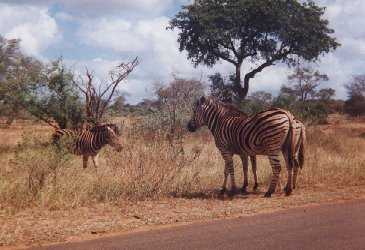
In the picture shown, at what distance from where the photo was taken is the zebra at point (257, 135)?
35.6 ft

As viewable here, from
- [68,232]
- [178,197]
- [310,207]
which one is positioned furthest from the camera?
[178,197]

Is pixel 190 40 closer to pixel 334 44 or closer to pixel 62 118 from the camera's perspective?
pixel 334 44

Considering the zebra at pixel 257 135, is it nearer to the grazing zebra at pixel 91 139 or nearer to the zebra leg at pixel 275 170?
the zebra leg at pixel 275 170

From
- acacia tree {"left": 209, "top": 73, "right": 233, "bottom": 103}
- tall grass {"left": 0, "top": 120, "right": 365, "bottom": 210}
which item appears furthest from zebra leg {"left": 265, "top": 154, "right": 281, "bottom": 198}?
acacia tree {"left": 209, "top": 73, "right": 233, "bottom": 103}

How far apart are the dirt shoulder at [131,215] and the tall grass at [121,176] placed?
0.36m

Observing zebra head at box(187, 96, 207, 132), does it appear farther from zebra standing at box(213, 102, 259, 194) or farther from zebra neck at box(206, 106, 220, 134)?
zebra standing at box(213, 102, 259, 194)

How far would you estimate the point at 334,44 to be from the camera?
93.7 feet

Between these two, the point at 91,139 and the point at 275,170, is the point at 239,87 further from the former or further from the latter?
the point at 275,170

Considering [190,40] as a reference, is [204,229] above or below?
below

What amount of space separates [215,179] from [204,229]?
4.95 meters

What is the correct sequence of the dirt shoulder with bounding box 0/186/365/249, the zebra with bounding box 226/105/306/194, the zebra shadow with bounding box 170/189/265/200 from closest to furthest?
the dirt shoulder with bounding box 0/186/365/249 < the zebra shadow with bounding box 170/189/265/200 < the zebra with bounding box 226/105/306/194

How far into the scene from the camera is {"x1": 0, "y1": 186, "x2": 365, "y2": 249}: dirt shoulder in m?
7.31

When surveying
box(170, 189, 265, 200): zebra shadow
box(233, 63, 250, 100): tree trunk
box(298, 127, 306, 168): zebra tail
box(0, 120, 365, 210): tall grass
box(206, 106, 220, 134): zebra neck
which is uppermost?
box(233, 63, 250, 100): tree trunk


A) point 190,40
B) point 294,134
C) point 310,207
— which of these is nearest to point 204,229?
A: point 310,207
